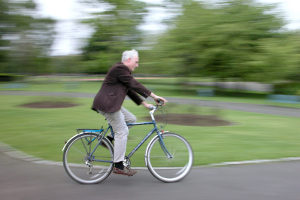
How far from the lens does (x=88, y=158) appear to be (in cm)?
471

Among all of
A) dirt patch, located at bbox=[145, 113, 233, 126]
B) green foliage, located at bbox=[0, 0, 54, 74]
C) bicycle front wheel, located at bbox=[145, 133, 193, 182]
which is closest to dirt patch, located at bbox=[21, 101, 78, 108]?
dirt patch, located at bbox=[145, 113, 233, 126]

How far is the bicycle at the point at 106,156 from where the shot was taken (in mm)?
4586

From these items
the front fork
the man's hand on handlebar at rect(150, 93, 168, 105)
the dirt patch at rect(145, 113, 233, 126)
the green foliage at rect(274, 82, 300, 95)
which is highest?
the man's hand on handlebar at rect(150, 93, 168, 105)

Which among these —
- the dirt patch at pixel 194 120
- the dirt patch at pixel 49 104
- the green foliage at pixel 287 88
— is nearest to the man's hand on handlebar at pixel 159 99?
the dirt patch at pixel 194 120

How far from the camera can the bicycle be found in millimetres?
4586

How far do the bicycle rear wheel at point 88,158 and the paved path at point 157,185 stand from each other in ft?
0.41

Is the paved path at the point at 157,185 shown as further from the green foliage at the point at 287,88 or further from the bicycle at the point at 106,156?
the green foliage at the point at 287,88

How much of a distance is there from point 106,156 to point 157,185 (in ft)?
2.51

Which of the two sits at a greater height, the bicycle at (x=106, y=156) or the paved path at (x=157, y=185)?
the bicycle at (x=106, y=156)

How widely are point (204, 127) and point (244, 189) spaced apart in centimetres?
468

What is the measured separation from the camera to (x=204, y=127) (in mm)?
9031

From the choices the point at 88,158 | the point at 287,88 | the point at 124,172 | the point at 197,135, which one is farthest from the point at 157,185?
the point at 287,88

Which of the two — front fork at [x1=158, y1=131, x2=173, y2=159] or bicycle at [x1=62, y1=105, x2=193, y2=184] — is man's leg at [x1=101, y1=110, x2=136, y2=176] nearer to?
bicycle at [x1=62, y1=105, x2=193, y2=184]

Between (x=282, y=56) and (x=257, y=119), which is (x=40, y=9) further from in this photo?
(x=257, y=119)
